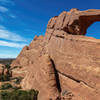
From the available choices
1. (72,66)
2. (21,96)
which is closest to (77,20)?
(72,66)

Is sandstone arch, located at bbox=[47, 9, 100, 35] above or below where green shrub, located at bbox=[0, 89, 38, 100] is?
above

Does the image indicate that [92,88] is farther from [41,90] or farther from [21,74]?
[21,74]

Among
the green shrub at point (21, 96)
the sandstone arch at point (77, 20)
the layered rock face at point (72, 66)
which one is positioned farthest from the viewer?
the green shrub at point (21, 96)

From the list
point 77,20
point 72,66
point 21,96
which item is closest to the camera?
point 72,66

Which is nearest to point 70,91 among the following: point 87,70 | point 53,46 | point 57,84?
point 57,84

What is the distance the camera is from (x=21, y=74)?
33781mm

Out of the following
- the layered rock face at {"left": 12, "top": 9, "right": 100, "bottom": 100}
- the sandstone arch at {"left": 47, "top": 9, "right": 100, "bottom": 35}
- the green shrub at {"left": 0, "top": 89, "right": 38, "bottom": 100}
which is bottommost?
the green shrub at {"left": 0, "top": 89, "right": 38, "bottom": 100}

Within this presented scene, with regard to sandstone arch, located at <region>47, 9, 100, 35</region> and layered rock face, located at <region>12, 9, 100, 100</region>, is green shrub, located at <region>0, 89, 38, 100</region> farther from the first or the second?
sandstone arch, located at <region>47, 9, 100, 35</region>

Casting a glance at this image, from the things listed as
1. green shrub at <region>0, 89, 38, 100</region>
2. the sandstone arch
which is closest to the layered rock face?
the sandstone arch

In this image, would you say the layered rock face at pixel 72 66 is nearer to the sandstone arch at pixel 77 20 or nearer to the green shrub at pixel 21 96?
the sandstone arch at pixel 77 20

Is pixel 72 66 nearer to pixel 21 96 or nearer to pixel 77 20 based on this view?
pixel 77 20

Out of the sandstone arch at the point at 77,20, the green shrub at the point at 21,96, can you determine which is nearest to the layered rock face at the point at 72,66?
the sandstone arch at the point at 77,20

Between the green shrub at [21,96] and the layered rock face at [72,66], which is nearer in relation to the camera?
the layered rock face at [72,66]

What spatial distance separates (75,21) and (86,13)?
2241mm
